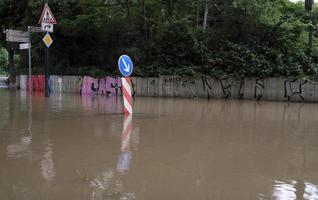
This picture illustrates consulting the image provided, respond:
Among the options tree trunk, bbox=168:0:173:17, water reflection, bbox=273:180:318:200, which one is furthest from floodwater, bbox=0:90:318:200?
tree trunk, bbox=168:0:173:17

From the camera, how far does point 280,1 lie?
28562 millimetres

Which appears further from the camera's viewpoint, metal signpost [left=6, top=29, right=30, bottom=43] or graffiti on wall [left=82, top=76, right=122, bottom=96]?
graffiti on wall [left=82, top=76, right=122, bottom=96]

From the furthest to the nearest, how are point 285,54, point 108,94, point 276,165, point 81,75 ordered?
point 81,75, point 108,94, point 285,54, point 276,165

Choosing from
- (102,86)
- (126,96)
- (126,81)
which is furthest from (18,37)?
(126,96)

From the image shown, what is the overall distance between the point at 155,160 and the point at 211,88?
18293 millimetres

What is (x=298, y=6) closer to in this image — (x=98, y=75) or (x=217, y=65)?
(x=217, y=65)

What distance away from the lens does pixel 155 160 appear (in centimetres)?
721

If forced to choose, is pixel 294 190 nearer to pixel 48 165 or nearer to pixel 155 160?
pixel 155 160

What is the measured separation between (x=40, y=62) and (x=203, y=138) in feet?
103

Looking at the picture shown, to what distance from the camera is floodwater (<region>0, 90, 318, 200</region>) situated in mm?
5453

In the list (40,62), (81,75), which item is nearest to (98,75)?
(81,75)

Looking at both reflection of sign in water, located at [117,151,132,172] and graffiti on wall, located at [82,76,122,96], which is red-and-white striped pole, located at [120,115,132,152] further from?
graffiti on wall, located at [82,76,122,96]

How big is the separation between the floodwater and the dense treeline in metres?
13.3

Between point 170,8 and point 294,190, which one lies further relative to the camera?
point 170,8
